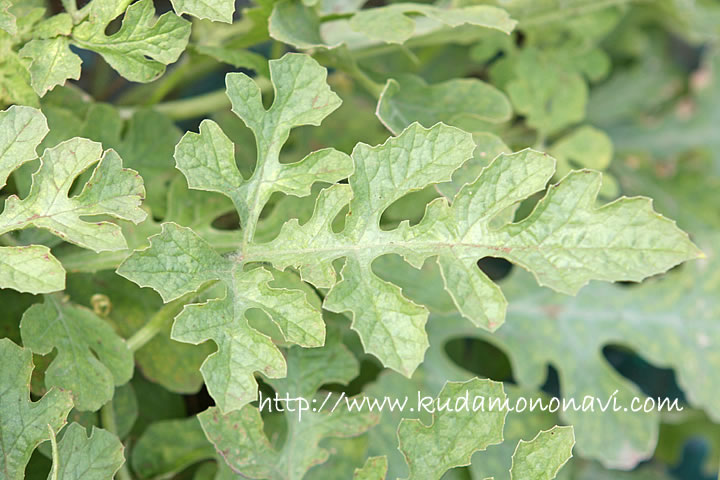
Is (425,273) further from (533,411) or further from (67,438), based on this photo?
(67,438)

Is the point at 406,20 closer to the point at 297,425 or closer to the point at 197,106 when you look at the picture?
the point at 197,106

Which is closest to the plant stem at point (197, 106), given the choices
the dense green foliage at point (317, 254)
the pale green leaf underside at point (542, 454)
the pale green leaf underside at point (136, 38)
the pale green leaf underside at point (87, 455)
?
the dense green foliage at point (317, 254)

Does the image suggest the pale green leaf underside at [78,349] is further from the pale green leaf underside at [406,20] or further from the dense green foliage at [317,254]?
the pale green leaf underside at [406,20]

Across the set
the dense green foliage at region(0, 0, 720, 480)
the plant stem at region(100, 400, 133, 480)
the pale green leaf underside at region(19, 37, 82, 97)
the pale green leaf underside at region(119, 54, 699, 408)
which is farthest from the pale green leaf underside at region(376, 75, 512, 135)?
the plant stem at region(100, 400, 133, 480)

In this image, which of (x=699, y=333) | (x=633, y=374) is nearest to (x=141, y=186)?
(x=699, y=333)

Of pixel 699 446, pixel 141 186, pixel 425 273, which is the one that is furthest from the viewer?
pixel 699 446

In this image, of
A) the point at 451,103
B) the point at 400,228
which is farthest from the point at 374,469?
the point at 451,103

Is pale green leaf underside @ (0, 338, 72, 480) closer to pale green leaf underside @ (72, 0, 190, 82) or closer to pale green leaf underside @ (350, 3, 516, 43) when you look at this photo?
pale green leaf underside @ (72, 0, 190, 82)
